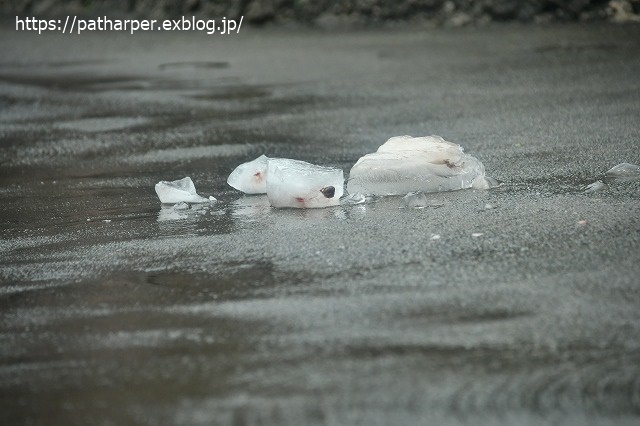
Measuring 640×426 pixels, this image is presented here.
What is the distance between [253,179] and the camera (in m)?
5.95

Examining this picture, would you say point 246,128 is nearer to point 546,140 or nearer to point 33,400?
point 546,140

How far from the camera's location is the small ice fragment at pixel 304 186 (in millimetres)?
5465

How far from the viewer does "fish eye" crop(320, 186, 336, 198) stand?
5.48m

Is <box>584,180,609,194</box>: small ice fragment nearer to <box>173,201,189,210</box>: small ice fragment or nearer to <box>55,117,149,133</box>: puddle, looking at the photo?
<box>173,201,189,210</box>: small ice fragment

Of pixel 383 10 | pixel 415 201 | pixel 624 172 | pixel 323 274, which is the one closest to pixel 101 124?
pixel 415 201

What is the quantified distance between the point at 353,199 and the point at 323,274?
139 cm

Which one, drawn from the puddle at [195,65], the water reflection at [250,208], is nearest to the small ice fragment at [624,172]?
the water reflection at [250,208]

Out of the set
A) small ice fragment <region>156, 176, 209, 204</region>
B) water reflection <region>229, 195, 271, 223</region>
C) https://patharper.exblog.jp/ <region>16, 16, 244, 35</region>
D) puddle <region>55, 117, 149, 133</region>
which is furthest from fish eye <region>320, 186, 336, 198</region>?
https://patharper.exblog.jp/ <region>16, 16, 244, 35</region>

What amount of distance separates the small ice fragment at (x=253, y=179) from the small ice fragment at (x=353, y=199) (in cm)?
52

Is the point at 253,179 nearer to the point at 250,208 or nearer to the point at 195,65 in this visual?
the point at 250,208

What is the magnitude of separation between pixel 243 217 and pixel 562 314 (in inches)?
83.6

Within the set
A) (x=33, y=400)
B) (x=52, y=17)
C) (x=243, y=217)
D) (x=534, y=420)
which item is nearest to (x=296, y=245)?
(x=243, y=217)

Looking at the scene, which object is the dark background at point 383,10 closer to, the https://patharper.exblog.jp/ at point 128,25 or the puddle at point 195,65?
the https://patharper.exblog.jp/ at point 128,25

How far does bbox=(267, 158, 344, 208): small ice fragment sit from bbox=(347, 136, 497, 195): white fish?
18 cm
